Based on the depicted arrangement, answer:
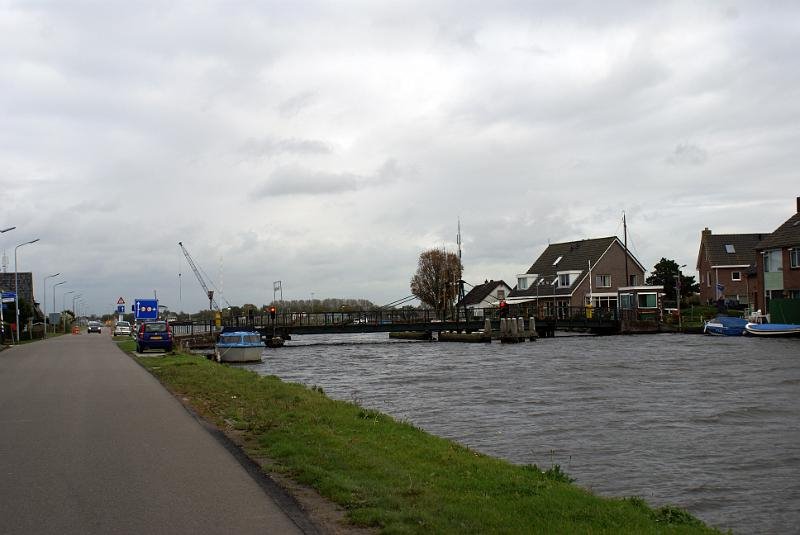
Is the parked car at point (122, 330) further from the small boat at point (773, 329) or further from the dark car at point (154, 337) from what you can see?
the small boat at point (773, 329)

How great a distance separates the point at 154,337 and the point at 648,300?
2349 inches

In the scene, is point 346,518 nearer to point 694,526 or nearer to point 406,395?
point 694,526

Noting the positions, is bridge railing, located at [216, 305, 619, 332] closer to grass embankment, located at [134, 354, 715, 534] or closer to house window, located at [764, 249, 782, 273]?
house window, located at [764, 249, 782, 273]

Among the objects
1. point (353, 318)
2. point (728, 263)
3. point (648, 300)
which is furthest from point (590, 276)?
point (353, 318)

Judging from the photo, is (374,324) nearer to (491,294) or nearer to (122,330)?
(122,330)

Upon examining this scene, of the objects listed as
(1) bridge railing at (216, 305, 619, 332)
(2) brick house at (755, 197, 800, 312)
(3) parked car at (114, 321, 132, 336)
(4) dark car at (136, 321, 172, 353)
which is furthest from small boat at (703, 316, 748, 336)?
(3) parked car at (114, 321, 132, 336)

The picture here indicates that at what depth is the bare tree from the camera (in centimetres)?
13550

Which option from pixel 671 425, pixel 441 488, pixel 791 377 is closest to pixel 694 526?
pixel 441 488

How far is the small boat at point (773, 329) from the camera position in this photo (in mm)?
61406

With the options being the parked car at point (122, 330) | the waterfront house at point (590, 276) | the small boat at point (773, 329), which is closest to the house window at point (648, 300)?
the waterfront house at point (590, 276)

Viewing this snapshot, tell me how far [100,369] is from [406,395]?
1378 centimetres

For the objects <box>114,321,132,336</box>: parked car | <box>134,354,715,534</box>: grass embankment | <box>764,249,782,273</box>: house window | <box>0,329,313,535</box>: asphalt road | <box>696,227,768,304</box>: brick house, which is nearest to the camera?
<box>0,329,313,535</box>: asphalt road

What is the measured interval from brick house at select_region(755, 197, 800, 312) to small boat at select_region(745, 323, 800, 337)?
392 centimetres

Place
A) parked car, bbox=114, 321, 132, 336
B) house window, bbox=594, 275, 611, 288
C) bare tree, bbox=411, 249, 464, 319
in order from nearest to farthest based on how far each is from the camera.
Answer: parked car, bbox=114, 321, 132, 336, house window, bbox=594, 275, 611, 288, bare tree, bbox=411, 249, 464, 319
